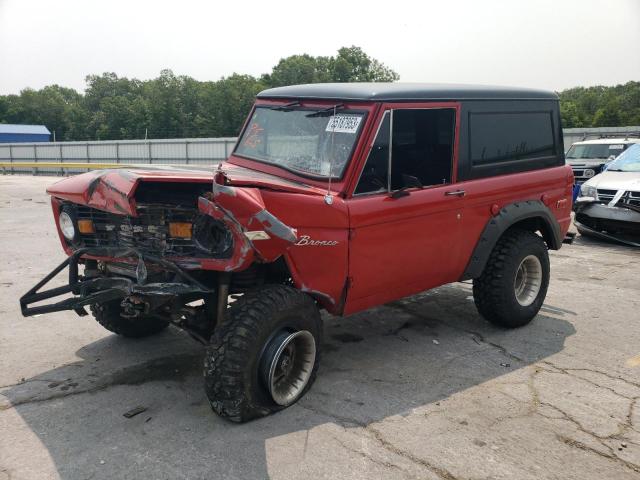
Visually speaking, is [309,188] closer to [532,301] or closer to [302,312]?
[302,312]

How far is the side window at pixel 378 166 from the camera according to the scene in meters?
3.92

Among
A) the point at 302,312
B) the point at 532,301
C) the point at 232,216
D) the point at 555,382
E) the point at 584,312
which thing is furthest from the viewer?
the point at 584,312

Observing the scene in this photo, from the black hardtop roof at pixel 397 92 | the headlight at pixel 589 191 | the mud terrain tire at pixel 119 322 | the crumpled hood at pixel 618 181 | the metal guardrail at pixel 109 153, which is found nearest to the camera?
the black hardtop roof at pixel 397 92

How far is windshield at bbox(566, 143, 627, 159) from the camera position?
13562 mm

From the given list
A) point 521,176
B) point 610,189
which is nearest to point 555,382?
point 521,176

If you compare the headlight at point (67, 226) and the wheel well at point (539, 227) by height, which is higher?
the headlight at point (67, 226)

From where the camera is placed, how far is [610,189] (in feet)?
30.6

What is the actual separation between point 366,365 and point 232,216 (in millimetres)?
1901

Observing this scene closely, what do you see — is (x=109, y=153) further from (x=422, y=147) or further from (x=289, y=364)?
(x=289, y=364)

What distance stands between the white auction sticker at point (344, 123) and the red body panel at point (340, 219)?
0.26ft

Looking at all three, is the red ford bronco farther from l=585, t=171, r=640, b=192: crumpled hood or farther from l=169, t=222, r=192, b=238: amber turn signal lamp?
l=585, t=171, r=640, b=192: crumpled hood

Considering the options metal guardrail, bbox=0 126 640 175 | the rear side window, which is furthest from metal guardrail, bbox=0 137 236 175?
the rear side window

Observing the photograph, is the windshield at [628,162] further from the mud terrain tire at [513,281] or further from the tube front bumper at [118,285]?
the tube front bumper at [118,285]

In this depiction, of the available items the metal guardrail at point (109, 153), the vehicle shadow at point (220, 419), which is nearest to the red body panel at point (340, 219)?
the vehicle shadow at point (220, 419)
